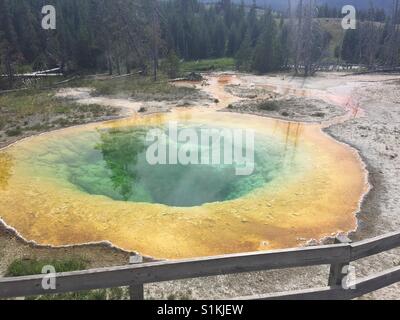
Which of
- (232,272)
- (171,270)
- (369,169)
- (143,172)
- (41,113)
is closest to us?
(171,270)

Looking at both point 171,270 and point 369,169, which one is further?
point 369,169

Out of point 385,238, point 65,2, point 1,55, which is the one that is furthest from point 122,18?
point 385,238

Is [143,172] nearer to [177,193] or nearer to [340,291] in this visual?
[177,193]

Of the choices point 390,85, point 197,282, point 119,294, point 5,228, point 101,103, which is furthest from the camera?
point 390,85

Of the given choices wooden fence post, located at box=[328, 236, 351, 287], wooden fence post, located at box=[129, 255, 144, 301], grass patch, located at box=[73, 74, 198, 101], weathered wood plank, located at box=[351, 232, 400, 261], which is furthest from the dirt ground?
grass patch, located at box=[73, 74, 198, 101]

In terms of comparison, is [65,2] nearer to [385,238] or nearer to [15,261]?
[15,261]

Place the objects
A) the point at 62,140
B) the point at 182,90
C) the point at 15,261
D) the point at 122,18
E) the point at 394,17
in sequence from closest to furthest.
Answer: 1. the point at 15,261
2. the point at 62,140
3. the point at 182,90
4. the point at 122,18
5. the point at 394,17

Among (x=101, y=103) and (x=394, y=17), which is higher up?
(x=394, y=17)

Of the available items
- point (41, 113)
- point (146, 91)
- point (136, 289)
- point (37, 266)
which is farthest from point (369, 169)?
point (146, 91)
